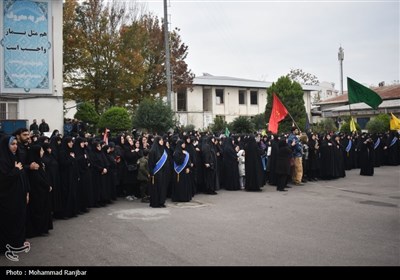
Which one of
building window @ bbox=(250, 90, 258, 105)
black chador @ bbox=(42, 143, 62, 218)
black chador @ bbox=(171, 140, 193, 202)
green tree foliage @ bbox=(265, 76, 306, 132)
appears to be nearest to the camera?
black chador @ bbox=(42, 143, 62, 218)

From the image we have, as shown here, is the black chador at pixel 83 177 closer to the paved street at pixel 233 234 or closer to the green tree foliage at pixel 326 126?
the paved street at pixel 233 234

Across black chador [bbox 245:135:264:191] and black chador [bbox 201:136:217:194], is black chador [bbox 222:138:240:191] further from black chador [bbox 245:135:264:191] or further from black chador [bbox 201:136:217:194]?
black chador [bbox 201:136:217:194]

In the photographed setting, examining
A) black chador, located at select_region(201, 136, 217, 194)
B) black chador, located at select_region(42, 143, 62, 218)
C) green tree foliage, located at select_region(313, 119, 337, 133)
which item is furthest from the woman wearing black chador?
green tree foliage, located at select_region(313, 119, 337, 133)

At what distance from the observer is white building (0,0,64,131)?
1706 cm

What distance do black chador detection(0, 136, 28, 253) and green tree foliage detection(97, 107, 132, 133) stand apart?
545 inches

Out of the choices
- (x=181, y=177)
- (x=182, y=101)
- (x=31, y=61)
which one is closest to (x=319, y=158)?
(x=181, y=177)

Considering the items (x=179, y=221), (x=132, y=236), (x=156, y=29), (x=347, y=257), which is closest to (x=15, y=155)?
(x=132, y=236)

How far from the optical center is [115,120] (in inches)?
765

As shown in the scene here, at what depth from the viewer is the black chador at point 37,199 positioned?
648 centimetres

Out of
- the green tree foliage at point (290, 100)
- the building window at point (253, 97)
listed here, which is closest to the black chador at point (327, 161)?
the green tree foliage at point (290, 100)

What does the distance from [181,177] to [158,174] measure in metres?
0.80

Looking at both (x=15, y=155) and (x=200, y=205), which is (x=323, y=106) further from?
(x=15, y=155)

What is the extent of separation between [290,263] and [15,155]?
4.36 meters

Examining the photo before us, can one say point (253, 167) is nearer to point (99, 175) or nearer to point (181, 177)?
point (181, 177)
